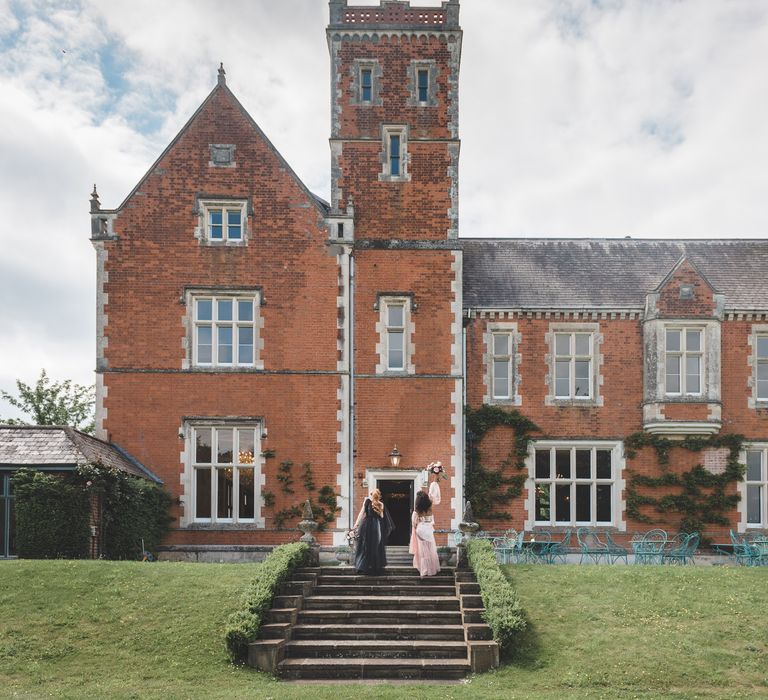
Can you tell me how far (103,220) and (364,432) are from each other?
342 inches

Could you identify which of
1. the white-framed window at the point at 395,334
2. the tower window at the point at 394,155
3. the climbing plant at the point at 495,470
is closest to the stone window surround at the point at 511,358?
the climbing plant at the point at 495,470

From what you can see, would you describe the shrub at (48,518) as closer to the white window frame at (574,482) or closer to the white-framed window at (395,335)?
the white-framed window at (395,335)

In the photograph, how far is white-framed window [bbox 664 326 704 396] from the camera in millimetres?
22312

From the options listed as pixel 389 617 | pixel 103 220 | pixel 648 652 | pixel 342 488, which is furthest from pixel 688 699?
pixel 103 220

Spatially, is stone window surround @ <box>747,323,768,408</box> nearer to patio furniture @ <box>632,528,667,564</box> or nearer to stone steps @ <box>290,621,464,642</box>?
patio furniture @ <box>632,528,667,564</box>

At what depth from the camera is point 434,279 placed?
21.8 metres

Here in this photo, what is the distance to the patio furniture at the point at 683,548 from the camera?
66.9ft

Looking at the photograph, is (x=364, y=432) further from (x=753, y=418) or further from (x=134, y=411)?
(x=753, y=418)

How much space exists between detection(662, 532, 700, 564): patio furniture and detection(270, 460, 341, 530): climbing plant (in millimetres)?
8316

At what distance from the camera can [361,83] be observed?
22.6 m

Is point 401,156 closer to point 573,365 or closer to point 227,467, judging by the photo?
point 573,365

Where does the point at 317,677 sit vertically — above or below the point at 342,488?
below

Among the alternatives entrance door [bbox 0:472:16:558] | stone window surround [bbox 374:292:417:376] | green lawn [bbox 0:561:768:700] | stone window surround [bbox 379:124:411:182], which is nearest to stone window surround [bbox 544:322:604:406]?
stone window surround [bbox 374:292:417:376]

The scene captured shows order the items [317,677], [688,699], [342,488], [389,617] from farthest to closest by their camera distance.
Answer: [342,488] < [389,617] < [317,677] < [688,699]
